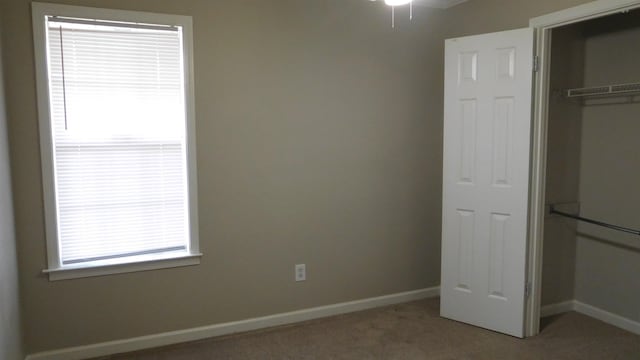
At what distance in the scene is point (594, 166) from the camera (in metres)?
3.43

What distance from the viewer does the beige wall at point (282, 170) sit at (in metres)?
2.75

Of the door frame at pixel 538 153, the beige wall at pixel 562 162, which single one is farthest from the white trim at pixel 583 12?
the beige wall at pixel 562 162

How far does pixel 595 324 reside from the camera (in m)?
3.33

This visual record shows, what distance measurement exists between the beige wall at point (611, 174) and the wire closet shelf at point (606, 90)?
2.7 inches

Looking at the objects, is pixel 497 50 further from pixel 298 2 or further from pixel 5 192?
pixel 5 192

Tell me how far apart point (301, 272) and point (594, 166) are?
7.86ft

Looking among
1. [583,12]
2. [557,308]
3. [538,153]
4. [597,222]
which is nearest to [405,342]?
[557,308]

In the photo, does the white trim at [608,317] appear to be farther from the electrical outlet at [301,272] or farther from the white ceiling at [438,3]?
the white ceiling at [438,3]

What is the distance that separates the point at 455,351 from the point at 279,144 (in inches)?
72.9

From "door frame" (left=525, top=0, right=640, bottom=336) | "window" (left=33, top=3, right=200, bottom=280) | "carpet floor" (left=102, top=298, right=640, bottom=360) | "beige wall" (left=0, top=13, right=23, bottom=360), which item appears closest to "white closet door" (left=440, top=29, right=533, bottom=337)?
"door frame" (left=525, top=0, right=640, bottom=336)

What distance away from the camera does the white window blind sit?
2.70 m

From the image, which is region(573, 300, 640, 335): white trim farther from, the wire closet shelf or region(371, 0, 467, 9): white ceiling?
region(371, 0, 467, 9): white ceiling

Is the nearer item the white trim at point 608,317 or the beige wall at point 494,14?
the beige wall at point 494,14

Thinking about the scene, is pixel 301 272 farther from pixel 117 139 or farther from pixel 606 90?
pixel 606 90
